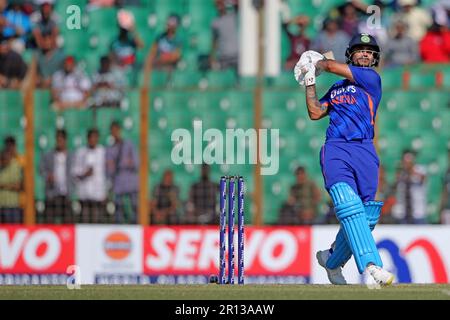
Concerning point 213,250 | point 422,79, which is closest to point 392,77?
point 422,79

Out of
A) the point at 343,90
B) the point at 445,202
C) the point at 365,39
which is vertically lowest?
the point at 445,202

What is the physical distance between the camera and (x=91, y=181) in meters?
16.5

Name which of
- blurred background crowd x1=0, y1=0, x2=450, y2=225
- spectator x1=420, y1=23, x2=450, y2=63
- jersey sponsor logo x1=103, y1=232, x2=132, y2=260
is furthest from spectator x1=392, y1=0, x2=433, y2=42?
jersey sponsor logo x1=103, y1=232, x2=132, y2=260

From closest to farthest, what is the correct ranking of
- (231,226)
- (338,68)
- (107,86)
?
A: (338,68)
(231,226)
(107,86)

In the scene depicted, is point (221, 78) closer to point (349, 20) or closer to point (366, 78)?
point (349, 20)

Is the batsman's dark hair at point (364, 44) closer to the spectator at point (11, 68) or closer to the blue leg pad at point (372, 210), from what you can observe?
the blue leg pad at point (372, 210)

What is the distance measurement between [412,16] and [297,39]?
1599 mm

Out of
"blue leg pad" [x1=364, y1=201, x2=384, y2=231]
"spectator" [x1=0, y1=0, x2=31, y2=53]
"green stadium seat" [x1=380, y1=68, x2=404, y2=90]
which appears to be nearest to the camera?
"blue leg pad" [x1=364, y1=201, x2=384, y2=231]

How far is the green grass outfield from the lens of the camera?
28.1ft

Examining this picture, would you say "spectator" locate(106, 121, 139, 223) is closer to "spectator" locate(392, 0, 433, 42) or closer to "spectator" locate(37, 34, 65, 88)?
"spectator" locate(37, 34, 65, 88)

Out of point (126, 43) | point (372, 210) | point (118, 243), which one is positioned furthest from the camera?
point (126, 43)

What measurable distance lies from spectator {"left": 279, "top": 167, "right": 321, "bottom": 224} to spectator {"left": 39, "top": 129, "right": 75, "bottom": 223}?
2.70m

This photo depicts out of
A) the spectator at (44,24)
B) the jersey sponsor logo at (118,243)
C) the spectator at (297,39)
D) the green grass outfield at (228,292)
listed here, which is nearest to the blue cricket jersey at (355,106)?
the green grass outfield at (228,292)
